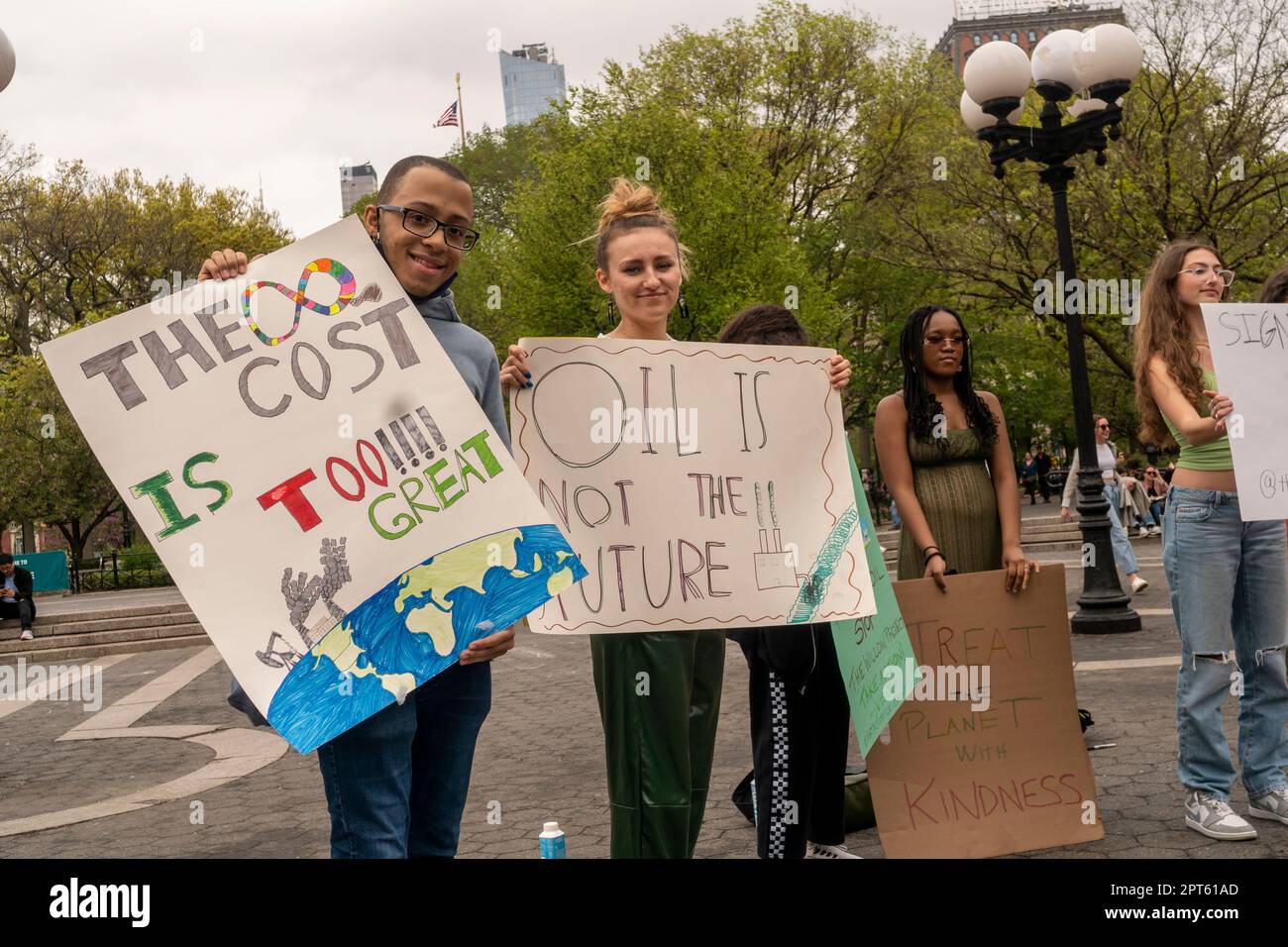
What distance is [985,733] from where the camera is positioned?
4230 millimetres

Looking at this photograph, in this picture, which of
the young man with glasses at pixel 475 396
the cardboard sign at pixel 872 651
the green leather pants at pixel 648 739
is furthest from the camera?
the cardboard sign at pixel 872 651

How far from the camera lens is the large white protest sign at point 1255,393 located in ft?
13.7

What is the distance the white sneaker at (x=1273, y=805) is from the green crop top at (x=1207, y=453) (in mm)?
1192

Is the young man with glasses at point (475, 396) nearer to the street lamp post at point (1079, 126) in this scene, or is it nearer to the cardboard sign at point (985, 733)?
the cardboard sign at point (985, 733)

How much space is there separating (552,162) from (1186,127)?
13.1 meters

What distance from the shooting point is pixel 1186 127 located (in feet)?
66.1

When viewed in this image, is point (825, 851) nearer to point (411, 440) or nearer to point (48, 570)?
point (411, 440)

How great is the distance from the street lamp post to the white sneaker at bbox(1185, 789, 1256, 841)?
578 centimetres

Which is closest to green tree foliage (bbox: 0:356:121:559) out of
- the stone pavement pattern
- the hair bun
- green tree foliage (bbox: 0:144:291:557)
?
green tree foliage (bbox: 0:144:291:557)

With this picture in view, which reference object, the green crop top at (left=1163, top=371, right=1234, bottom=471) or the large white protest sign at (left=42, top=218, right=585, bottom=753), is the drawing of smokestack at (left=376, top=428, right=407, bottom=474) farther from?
the green crop top at (left=1163, top=371, right=1234, bottom=471)

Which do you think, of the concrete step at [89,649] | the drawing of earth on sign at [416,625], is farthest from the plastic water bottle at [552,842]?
the concrete step at [89,649]

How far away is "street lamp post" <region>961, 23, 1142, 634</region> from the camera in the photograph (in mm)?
10125
